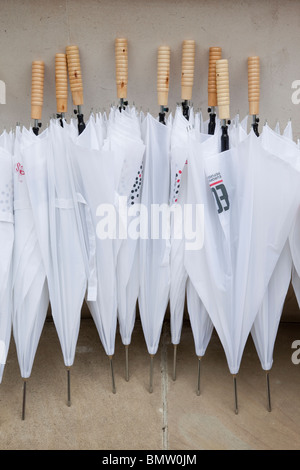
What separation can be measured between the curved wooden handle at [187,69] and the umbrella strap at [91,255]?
455 mm

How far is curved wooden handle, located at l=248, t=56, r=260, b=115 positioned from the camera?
1693 millimetres

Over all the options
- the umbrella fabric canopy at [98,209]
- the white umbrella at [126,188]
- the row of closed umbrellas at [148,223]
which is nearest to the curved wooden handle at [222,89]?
the row of closed umbrellas at [148,223]

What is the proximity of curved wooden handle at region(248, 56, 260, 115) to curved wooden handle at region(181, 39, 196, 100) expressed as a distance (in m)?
0.18

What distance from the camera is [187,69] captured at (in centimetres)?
169

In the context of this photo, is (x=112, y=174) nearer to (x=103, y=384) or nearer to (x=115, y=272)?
(x=115, y=272)

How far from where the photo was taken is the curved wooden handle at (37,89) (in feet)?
5.52

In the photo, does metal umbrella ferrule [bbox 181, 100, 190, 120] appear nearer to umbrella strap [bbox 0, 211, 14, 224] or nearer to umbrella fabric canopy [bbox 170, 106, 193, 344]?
umbrella fabric canopy [bbox 170, 106, 193, 344]

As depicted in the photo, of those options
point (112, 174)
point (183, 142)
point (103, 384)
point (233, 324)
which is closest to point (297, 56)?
point (183, 142)

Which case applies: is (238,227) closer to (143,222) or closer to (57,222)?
(143,222)

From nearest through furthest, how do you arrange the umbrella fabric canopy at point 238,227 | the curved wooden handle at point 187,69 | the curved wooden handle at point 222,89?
the umbrella fabric canopy at point 238,227, the curved wooden handle at point 222,89, the curved wooden handle at point 187,69

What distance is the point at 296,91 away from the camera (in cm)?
183
